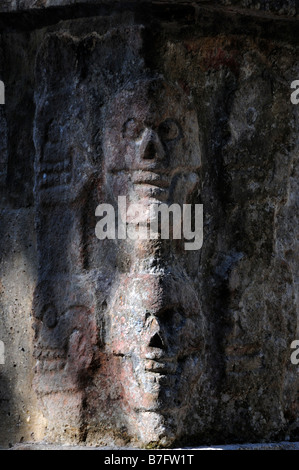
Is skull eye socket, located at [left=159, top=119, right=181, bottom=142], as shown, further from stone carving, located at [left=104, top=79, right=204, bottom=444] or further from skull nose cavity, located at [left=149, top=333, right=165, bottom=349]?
skull nose cavity, located at [left=149, top=333, right=165, bottom=349]

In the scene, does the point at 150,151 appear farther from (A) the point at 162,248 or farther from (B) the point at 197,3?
(B) the point at 197,3

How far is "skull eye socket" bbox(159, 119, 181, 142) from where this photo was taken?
2.37m

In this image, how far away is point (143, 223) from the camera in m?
2.34

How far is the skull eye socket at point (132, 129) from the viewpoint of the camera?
7.73 ft

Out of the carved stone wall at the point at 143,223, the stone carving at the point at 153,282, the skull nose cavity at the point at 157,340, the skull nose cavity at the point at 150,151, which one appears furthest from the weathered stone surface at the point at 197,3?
the skull nose cavity at the point at 157,340

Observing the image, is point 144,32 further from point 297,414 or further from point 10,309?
point 297,414

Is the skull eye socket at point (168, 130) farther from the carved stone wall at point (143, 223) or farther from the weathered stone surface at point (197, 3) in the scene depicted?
the weathered stone surface at point (197, 3)

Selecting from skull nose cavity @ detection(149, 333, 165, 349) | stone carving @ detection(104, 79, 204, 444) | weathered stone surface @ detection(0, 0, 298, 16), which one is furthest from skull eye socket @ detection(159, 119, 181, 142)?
skull nose cavity @ detection(149, 333, 165, 349)

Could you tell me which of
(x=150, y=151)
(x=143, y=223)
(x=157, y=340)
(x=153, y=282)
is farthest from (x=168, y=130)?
(x=157, y=340)

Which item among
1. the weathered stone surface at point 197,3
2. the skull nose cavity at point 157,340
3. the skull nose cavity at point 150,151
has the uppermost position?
the weathered stone surface at point 197,3

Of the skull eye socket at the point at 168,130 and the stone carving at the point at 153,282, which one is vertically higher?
the skull eye socket at the point at 168,130

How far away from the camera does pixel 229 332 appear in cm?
248

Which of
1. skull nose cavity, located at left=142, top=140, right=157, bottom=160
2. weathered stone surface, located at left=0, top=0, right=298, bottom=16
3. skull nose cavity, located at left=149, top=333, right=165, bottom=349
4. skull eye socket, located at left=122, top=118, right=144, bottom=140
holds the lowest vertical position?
skull nose cavity, located at left=149, top=333, right=165, bottom=349
